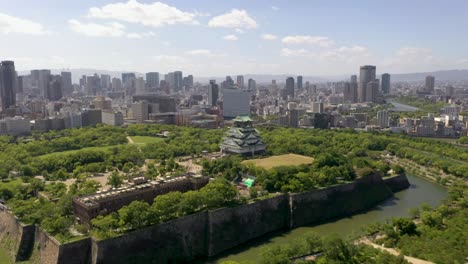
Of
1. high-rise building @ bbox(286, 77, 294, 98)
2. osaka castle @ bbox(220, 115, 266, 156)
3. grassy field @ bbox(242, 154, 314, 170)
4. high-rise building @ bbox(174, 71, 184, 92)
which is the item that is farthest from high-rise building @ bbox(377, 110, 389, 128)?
high-rise building @ bbox(174, 71, 184, 92)

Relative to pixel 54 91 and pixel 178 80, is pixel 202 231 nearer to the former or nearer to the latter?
pixel 54 91

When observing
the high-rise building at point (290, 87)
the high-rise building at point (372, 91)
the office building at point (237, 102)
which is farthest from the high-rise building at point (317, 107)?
the high-rise building at point (290, 87)

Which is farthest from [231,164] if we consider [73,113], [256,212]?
[73,113]

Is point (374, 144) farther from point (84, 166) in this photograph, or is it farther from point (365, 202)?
point (84, 166)

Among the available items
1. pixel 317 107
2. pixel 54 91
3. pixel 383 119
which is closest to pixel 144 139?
pixel 383 119

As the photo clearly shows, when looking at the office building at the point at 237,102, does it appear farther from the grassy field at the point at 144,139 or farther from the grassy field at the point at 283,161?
the grassy field at the point at 283,161

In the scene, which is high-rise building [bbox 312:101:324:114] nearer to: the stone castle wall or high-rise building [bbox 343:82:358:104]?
high-rise building [bbox 343:82:358:104]
